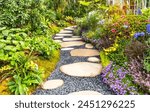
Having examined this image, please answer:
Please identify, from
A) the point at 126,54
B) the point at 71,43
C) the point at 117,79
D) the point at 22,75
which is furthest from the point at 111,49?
the point at 71,43

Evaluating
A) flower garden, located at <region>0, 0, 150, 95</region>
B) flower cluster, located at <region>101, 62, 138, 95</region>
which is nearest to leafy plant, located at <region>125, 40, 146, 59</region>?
flower garden, located at <region>0, 0, 150, 95</region>

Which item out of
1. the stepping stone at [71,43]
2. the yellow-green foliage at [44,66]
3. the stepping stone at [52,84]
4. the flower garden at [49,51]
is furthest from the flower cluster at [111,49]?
the stepping stone at [71,43]

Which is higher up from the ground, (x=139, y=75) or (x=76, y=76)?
(x=139, y=75)

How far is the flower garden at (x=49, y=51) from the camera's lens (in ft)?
12.5

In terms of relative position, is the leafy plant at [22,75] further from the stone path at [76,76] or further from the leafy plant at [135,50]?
the leafy plant at [135,50]

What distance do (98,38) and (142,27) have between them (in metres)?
1.16

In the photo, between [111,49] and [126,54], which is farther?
[111,49]

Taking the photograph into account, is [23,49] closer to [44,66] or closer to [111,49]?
[44,66]

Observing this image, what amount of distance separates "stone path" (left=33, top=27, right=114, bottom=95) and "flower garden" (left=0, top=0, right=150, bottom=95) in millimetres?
124

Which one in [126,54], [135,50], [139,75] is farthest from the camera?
[126,54]

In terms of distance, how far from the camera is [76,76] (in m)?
4.41

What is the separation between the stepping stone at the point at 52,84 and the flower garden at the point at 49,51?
4.1 inches

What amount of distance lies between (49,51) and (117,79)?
5.94 ft

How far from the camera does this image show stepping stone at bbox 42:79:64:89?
159 inches
